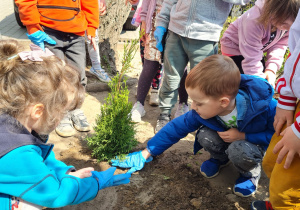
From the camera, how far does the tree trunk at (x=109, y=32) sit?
437 cm

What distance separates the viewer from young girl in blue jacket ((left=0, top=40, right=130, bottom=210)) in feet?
4.31

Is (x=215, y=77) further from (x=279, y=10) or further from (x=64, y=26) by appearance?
(x=64, y=26)

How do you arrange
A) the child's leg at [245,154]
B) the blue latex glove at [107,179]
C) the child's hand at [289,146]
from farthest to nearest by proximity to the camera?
the child's leg at [245,154] < the blue latex glove at [107,179] < the child's hand at [289,146]

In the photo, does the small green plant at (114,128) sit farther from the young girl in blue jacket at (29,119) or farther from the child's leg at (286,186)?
the child's leg at (286,186)

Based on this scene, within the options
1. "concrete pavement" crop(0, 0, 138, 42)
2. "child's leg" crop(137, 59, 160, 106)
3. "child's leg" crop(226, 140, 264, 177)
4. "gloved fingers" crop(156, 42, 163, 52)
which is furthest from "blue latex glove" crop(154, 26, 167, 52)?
"concrete pavement" crop(0, 0, 138, 42)

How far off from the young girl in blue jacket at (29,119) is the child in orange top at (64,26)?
47.7 inches

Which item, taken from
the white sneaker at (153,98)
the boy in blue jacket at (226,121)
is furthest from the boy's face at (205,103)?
the white sneaker at (153,98)

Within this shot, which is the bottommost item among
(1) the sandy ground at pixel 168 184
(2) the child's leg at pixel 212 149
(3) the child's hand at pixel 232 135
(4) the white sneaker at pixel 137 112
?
(4) the white sneaker at pixel 137 112

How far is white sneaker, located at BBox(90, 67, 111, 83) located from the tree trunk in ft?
1.10

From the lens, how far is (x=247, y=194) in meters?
2.17

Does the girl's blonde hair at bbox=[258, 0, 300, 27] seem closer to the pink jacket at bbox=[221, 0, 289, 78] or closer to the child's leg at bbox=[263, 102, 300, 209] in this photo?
the pink jacket at bbox=[221, 0, 289, 78]

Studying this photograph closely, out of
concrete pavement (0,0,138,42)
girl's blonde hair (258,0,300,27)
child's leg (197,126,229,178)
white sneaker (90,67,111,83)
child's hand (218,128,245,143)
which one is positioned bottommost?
concrete pavement (0,0,138,42)

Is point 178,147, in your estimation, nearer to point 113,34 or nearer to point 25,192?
point 25,192

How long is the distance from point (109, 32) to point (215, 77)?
3083 mm
